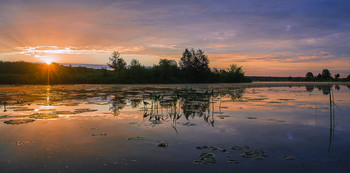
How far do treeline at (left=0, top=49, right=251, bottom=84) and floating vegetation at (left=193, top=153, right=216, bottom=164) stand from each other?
54.5 meters

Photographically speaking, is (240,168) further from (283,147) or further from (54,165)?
(54,165)

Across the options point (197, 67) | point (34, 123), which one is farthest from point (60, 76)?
point (34, 123)

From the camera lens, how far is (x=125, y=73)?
6938 cm

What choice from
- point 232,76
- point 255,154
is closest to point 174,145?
point 255,154

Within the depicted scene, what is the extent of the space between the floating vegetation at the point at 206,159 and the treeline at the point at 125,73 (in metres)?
54.5

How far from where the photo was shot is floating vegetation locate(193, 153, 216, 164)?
4.61 m

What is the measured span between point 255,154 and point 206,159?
1.11 m

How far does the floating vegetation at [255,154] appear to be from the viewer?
4875 mm

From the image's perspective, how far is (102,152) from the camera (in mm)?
5227

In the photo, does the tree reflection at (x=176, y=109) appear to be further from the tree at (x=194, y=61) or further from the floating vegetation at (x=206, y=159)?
the tree at (x=194, y=61)

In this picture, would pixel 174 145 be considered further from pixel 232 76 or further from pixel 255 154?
pixel 232 76

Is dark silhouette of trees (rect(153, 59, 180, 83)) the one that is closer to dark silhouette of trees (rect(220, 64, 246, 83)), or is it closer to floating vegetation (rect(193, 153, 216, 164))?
dark silhouette of trees (rect(220, 64, 246, 83))

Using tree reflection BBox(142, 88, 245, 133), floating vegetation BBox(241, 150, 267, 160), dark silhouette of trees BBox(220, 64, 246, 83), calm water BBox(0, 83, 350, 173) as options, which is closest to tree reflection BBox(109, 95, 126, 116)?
tree reflection BBox(142, 88, 245, 133)

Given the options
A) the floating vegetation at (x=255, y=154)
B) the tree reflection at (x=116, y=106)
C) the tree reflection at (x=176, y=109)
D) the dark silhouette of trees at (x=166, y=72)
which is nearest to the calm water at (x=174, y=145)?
the floating vegetation at (x=255, y=154)
